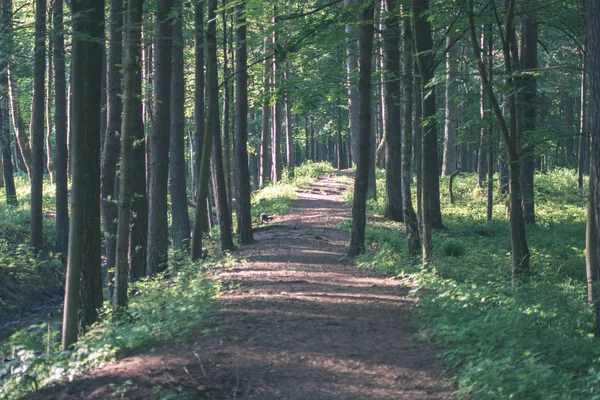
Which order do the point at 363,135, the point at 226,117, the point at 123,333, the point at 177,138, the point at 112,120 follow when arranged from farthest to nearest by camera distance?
the point at 226,117 < the point at 177,138 < the point at 363,135 < the point at 112,120 < the point at 123,333

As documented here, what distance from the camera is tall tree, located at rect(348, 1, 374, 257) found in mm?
13344

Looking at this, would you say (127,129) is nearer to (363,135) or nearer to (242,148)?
(363,135)

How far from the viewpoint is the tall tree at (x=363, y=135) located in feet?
43.8

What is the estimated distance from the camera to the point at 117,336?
741 cm

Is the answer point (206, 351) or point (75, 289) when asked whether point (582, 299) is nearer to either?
point (206, 351)

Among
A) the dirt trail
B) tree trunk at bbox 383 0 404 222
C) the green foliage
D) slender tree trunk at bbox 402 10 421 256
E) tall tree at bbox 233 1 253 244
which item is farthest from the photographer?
tree trunk at bbox 383 0 404 222

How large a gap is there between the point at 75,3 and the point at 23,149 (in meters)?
19.4

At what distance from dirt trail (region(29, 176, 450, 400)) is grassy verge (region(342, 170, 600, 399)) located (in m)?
0.39

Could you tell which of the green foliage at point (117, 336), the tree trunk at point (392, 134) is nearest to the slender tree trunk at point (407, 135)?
the tree trunk at point (392, 134)

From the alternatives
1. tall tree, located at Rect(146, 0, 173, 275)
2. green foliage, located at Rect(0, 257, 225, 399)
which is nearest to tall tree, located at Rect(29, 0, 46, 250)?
tall tree, located at Rect(146, 0, 173, 275)

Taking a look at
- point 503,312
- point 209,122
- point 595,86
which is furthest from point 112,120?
point 595,86

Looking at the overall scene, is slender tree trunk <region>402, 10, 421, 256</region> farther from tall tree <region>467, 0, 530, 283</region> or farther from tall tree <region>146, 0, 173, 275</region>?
tall tree <region>146, 0, 173, 275</region>

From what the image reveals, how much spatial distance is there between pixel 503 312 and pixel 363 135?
22.5 feet

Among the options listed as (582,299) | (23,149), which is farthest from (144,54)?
(582,299)
